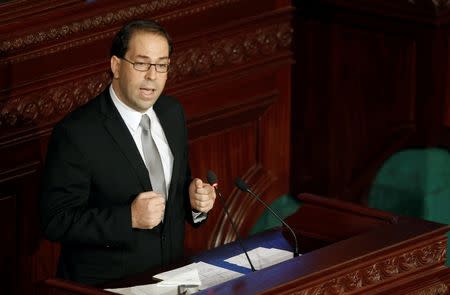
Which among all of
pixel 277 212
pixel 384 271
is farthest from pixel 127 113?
pixel 277 212

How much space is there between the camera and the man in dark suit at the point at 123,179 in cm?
368

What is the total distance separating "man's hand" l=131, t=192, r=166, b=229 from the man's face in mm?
254

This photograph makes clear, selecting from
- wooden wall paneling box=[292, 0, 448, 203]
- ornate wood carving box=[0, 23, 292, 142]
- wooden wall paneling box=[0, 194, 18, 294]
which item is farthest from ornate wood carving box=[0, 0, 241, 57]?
wooden wall paneling box=[292, 0, 448, 203]

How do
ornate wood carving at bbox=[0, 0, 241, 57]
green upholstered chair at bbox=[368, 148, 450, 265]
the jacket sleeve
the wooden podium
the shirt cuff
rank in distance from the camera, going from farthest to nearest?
green upholstered chair at bbox=[368, 148, 450, 265] < ornate wood carving at bbox=[0, 0, 241, 57] < the shirt cuff < the jacket sleeve < the wooden podium

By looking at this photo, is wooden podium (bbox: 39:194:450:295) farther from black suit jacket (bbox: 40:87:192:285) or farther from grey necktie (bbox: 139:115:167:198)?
grey necktie (bbox: 139:115:167:198)

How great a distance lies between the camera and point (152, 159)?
12.6ft

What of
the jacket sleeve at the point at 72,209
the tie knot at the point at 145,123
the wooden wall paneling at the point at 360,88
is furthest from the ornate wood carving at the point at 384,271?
→ the wooden wall paneling at the point at 360,88

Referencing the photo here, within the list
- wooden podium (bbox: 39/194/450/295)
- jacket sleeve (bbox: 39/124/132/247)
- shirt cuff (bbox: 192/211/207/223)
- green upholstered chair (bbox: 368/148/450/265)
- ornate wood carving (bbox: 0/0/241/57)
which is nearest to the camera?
wooden podium (bbox: 39/194/450/295)

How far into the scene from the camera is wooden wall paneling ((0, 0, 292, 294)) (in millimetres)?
4527

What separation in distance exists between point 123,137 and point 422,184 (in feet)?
6.11

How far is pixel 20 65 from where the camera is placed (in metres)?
4.50

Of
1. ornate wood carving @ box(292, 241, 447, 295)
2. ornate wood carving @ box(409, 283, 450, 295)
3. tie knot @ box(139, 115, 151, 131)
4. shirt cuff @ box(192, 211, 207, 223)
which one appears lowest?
ornate wood carving @ box(409, 283, 450, 295)

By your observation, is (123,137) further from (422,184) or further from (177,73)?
(422,184)

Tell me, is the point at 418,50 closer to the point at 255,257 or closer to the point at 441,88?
the point at 441,88
